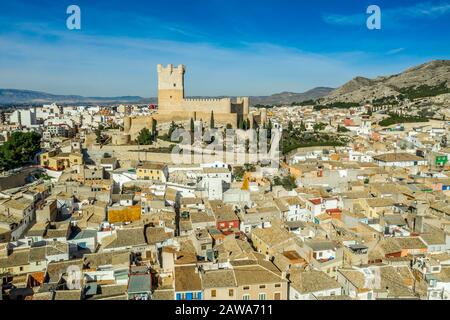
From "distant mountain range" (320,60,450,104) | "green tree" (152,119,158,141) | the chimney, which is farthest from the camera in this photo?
"distant mountain range" (320,60,450,104)

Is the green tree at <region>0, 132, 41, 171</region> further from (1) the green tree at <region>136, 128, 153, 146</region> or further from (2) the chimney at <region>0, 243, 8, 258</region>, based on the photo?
(2) the chimney at <region>0, 243, 8, 258</region>

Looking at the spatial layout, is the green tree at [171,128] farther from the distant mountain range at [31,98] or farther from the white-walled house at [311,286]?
the distant mountain range at [31,98]

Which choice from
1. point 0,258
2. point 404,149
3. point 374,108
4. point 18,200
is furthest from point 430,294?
point 374,108

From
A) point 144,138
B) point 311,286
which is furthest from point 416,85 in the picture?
point 311,286

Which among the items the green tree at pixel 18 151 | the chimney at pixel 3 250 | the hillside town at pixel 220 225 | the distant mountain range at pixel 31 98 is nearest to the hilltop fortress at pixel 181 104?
the hillside town at pixel 220 225

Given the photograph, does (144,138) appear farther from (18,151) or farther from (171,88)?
(171,88)

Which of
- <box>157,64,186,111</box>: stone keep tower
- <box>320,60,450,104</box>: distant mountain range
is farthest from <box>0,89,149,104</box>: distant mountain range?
<box>320,60,450,104</box>: distant mountain range
